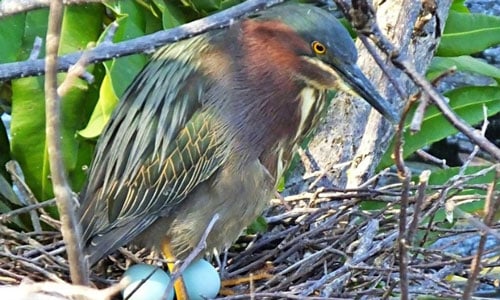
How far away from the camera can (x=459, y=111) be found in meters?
2.71

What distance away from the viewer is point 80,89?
2350 millimetres

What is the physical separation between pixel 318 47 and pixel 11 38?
782 millimetres

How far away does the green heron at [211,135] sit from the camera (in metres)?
2.03

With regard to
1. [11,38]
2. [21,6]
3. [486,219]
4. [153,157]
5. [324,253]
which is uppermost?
[21,6]

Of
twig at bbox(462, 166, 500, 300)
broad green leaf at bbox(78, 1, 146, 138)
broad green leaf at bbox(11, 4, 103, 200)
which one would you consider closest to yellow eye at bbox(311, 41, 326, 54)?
broad green leaf at bbox(78, 1, 146, 138)

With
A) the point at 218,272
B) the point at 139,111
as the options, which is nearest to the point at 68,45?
the point at 139,111

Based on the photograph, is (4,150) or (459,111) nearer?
(4,150)

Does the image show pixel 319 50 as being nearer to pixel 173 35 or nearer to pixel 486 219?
pixel 173 35

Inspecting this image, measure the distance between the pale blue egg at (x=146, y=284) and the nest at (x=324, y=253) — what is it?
0.45ft

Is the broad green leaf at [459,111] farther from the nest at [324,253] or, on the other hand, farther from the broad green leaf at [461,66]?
the nest at [324,253]

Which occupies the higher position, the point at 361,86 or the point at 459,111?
the point at 361,86

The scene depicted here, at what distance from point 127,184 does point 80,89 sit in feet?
1.22

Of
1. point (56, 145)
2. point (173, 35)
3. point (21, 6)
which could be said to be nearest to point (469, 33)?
point (173, 35)

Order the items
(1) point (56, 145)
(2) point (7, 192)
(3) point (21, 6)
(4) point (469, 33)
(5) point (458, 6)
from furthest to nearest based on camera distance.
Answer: (5) point (458, 6), (4) point (469, 33), (2) point (7, 192), (3) point (21, 6), (1) point (56, 145)
